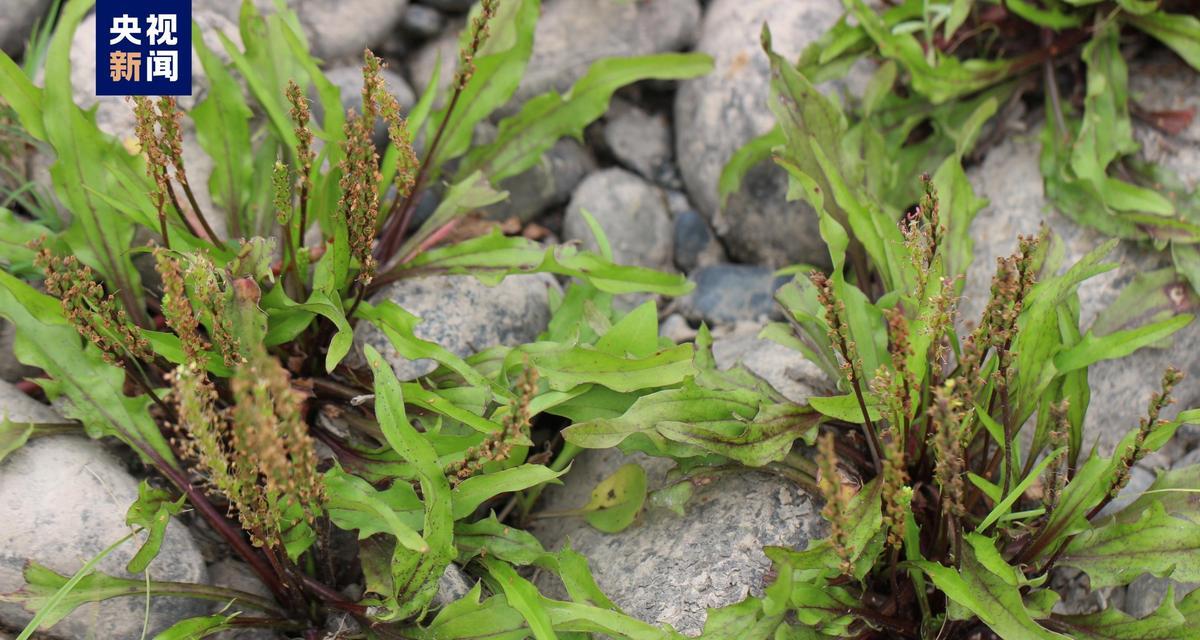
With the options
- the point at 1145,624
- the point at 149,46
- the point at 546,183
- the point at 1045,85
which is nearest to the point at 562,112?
the point at 546,183

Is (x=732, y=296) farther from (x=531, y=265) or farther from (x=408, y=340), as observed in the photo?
(x=408, y=340)

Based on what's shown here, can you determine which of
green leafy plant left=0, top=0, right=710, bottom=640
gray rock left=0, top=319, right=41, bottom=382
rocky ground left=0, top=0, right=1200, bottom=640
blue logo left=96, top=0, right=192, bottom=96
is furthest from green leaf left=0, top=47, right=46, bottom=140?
gray rock left=0, top=319, right=41, bottom=382

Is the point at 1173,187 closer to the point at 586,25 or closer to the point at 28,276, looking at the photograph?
the point at 586,25

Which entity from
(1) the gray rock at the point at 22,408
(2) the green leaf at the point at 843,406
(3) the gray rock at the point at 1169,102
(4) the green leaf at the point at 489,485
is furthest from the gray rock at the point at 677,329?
(1) the gray rock at the point at 22,408

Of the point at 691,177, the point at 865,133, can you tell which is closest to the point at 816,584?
the point at 865,133

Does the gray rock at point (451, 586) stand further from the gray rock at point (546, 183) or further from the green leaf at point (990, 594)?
the gray rock at point (546, 183)

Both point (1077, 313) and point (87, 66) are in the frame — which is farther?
point (87, 66)

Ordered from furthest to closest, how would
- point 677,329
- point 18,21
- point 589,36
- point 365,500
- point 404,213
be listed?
point 589,36, point 677,329, point 18,21, point 404,213, point 365,500

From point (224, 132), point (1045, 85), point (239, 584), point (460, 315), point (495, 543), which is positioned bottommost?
point (239, 584)
